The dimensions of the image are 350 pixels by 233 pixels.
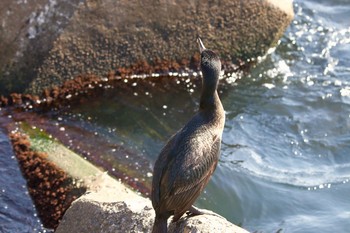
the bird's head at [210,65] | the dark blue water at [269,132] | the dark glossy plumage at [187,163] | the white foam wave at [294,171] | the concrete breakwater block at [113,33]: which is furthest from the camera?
the concrete breakwater block at [113,33]

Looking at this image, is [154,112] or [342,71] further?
[342,71]

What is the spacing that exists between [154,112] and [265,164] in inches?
46.6

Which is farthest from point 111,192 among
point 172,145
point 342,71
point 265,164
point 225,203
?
point 342,71

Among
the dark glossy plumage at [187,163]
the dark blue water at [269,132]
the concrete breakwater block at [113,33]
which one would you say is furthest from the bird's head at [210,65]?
the concrete breakwater block at [113,33]

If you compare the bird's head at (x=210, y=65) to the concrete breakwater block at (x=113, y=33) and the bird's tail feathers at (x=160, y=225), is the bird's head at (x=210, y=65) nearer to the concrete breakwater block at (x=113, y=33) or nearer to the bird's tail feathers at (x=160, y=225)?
the bird's tail feathers at (x=160, y=225)

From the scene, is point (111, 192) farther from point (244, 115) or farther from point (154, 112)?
point (244, 115)

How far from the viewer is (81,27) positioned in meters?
7.86

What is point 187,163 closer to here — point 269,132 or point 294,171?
point 294,171

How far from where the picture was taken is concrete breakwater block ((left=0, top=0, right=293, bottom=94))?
301 inches

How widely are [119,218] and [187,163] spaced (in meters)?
0.62

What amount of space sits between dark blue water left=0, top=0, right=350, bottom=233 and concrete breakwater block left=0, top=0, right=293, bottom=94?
321 millimetres

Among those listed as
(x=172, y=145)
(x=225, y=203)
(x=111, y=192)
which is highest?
(x=172, y=145)

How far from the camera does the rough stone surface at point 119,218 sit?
190 inches

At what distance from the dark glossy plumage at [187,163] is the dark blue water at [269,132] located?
180 cm
